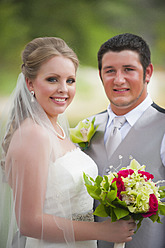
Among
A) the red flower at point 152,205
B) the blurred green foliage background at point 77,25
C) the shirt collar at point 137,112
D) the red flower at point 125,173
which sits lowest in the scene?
the red flower at point 152,205

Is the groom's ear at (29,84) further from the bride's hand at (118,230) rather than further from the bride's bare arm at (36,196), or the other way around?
the bride's hand at (118,230)

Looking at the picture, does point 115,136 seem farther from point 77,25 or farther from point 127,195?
point 77,25

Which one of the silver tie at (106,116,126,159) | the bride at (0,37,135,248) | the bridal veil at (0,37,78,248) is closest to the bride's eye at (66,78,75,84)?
the bride at (0,37,135,248)

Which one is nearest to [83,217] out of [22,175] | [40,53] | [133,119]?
[22,175]

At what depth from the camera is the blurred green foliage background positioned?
3291 millimetres

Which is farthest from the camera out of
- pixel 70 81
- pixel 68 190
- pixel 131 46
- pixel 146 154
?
pixel 131 46

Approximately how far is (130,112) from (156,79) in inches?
37.8

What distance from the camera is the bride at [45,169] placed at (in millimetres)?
1709

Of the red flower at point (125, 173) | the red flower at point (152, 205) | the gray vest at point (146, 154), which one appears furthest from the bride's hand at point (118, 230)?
the gray vest at point (146, 154)

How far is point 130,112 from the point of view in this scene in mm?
2379

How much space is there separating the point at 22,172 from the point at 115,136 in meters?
0.88

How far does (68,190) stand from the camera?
183 cm

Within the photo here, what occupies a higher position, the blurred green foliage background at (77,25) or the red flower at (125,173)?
the blurred green foliage background at (77,25)

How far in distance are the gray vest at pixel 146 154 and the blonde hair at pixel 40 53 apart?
72cm
